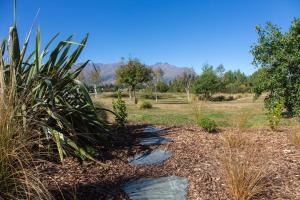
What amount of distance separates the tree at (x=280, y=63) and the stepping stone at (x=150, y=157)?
754 centimetres

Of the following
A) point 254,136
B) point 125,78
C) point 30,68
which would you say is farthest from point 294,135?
point 125,78

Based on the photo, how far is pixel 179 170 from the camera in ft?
12.7

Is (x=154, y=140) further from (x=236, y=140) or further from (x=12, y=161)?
(x=12, y=161)

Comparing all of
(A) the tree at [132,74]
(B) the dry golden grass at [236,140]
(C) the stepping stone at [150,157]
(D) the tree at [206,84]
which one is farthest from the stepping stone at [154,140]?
(D) the tree at [206,84]

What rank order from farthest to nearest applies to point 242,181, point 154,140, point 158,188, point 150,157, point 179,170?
point 154,140 → point 150,157 → point 179,170 → point 158,188 → point 242,181

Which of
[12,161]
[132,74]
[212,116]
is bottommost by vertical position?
[212,116]

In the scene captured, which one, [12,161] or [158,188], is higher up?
[12,161]

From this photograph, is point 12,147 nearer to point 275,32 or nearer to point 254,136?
point 254,136

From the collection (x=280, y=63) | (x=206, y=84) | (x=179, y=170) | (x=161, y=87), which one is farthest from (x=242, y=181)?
(x=161, y=87)

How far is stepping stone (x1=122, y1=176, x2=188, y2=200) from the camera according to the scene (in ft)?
10.2

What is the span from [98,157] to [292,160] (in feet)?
8.30

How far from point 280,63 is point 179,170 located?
911 centimetres

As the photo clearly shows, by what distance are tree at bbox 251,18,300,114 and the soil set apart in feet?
20.7

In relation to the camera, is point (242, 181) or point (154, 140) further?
A: point (154, 140)
